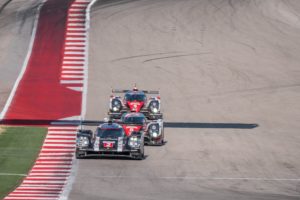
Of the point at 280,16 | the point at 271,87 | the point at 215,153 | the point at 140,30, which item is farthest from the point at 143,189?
the point at 280,16

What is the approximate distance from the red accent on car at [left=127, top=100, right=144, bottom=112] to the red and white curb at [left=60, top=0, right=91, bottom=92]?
7605 mm

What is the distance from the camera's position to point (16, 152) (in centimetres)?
4178

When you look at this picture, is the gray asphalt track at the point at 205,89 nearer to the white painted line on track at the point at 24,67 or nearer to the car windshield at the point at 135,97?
the car windshield at the point at 135,97

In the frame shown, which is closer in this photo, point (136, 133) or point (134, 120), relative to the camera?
point (136, 133)

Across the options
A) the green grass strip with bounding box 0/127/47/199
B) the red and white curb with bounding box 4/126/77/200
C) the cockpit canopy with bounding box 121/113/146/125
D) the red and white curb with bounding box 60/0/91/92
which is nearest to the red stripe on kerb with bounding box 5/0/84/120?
the red and white curb with bounding box 60/0/91/92

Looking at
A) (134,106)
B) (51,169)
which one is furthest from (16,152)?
(134,106)

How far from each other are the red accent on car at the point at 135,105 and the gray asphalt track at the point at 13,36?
7.48m

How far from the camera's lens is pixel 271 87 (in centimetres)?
5900

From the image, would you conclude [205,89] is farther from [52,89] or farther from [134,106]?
[52,89]

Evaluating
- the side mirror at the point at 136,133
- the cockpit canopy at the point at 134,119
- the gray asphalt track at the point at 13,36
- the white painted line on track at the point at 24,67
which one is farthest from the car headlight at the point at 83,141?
the gray asphalt track at the point at 13,36

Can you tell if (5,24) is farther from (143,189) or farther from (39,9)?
(143,189)

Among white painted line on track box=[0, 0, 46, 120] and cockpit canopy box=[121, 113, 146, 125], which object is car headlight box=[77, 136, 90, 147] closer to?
cockpit canopy box=[121, 113, 146, 125]

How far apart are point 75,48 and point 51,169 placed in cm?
2736

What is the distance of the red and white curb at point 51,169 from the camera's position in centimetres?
3303
